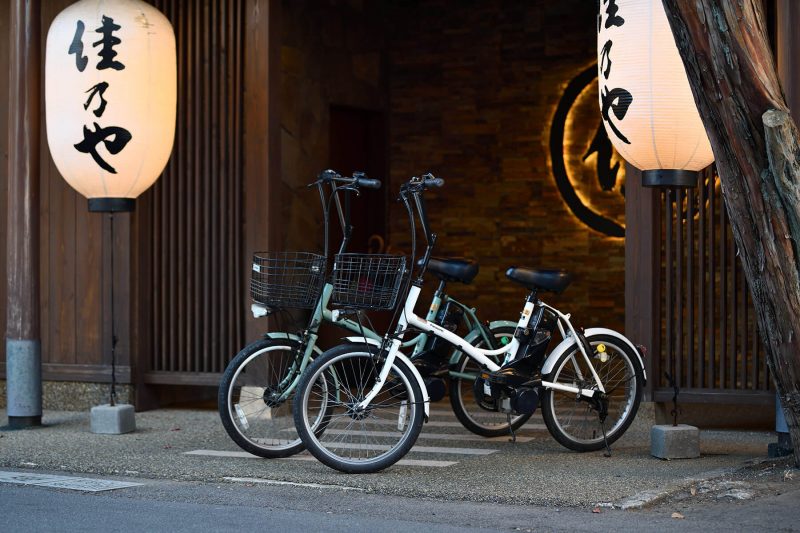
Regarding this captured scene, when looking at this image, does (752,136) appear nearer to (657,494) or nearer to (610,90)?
(610,90)

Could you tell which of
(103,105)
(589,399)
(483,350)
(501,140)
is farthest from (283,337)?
(501,140)

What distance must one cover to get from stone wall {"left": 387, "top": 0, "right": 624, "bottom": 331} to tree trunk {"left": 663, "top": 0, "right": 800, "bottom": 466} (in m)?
5.83

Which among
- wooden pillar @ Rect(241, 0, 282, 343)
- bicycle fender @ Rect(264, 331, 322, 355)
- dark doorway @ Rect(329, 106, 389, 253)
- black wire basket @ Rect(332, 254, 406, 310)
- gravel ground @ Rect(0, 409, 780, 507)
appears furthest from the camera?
dark doorway @ Rect(329, 106, 389, 253)

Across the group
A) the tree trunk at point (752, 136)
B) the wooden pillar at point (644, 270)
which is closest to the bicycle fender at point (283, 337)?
the wooden pillar at point (644, 270)

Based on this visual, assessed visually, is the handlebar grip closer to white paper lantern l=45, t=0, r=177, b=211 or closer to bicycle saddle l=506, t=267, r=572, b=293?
bicycle saddle l=506, t=267, r=572, b=293

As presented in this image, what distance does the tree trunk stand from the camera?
5613 millimetres

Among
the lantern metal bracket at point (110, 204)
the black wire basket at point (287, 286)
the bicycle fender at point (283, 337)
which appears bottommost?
the bicycle fender at point (283, 337)

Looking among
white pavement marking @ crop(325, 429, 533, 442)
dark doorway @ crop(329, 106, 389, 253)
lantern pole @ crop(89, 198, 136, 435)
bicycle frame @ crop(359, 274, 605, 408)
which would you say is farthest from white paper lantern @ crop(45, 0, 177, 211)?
dark doorway @ crop(329, 106, 389, 253)

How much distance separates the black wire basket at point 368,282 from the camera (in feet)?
21.7

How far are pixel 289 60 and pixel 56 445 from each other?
3684 mm

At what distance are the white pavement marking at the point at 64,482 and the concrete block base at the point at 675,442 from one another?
296cm

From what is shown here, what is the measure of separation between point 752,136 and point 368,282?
2.17 metres

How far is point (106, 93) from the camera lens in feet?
26.7

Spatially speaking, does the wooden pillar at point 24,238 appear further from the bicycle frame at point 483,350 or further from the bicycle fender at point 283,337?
the bicycle frame at point 483,350
